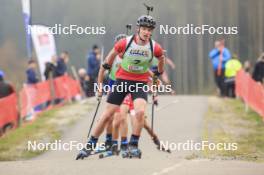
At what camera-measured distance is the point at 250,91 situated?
→ 2267 centimetres

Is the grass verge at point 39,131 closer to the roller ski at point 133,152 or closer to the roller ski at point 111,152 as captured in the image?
the roller ski at point 111,152

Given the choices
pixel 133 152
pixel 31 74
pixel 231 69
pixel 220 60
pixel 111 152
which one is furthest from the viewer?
pixel 231 69

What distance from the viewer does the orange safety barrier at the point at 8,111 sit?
747 inches

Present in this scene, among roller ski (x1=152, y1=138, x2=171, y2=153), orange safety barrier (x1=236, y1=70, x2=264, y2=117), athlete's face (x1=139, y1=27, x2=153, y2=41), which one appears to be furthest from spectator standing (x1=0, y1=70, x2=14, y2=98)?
Result: athlete's face (x1=139, y1=27, x2=153, y2=41)

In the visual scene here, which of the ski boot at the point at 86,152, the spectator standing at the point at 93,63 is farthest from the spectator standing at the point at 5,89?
the ski boot at the point at 86,152

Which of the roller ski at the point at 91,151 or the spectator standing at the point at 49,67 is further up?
the spectator standing at the point at 49,67

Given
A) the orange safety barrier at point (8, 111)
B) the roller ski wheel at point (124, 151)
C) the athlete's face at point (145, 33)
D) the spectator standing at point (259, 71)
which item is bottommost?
the roller ski wheel at point (124, 151)

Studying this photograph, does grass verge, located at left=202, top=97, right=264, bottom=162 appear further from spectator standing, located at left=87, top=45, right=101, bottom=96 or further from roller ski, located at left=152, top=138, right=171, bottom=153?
spectator standing, located at left=87, top=45, right=101, bottom=96

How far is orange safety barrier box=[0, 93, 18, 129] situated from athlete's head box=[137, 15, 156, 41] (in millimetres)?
7616

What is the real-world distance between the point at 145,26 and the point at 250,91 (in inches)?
442

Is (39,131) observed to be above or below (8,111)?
below

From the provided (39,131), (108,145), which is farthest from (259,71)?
(108,145)

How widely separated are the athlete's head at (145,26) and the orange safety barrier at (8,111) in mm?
7616

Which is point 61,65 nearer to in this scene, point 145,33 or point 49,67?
point 49,67
